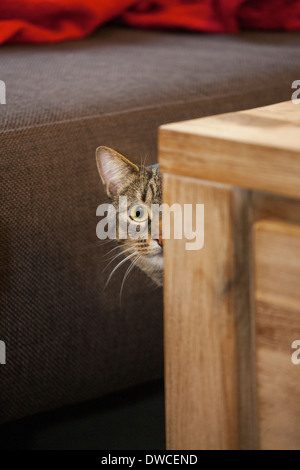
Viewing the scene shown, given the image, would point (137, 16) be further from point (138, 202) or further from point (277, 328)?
point (277, 328)

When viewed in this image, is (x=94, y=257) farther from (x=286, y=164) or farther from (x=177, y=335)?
(x=286, y=164)

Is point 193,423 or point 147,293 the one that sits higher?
point 147,293

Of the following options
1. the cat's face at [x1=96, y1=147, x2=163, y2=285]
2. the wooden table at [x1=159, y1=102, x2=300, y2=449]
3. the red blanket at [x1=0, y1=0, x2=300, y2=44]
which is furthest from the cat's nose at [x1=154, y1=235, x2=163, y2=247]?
the red blanket at [x1=0, y1=0, x2=300, y2=44]

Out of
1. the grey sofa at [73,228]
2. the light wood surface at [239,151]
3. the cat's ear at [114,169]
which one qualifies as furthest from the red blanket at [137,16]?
the light wood surface at [239,151]

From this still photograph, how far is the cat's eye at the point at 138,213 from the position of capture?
38.3 inches

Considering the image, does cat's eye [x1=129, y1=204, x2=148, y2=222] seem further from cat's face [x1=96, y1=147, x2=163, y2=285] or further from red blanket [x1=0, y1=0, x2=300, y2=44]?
red blanket [x1=0, y1=0, x2=300, y2=44]

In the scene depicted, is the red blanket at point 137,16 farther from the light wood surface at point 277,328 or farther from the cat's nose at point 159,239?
the light wood surface at point 277,328

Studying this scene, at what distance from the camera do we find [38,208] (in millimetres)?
928

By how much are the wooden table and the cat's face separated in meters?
0.37

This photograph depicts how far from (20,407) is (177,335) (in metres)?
0.45

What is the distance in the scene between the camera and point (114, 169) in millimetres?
929

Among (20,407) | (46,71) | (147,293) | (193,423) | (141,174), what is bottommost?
(193,423)

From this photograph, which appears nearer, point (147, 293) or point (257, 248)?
point (257, 248)

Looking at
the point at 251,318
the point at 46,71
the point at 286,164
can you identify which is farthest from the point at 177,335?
the point at 46,71
